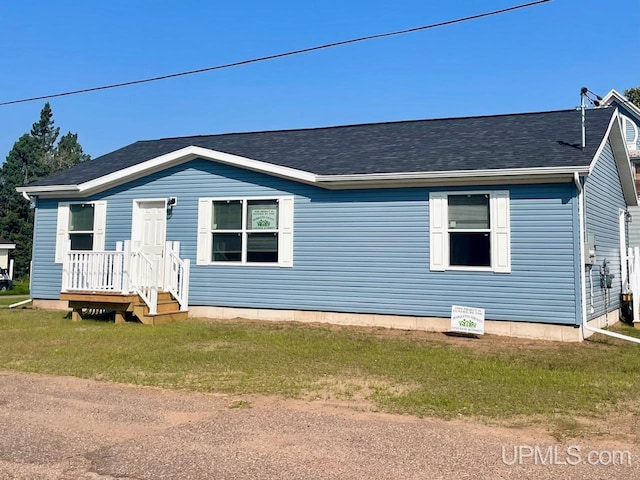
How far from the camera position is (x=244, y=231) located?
11.7m

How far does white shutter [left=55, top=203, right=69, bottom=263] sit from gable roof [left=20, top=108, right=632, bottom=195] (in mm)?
560

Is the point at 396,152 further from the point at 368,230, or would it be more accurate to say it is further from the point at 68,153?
the point at 68,153

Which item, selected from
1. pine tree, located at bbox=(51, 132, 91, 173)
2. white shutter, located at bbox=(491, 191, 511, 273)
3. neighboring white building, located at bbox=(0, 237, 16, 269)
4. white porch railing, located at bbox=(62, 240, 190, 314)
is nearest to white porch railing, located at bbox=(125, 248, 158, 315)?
white porch railing, located at bbox=(62, 240, 190, 314)

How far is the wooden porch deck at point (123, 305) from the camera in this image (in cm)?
1066

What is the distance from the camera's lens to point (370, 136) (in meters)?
13.6

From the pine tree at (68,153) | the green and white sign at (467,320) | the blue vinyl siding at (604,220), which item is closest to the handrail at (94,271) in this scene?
the green and white sign at (467,320)

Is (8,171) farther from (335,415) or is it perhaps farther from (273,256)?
(335,415)

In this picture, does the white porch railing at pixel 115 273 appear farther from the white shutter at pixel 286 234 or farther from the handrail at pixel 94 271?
the white shutter at pixel 286 234

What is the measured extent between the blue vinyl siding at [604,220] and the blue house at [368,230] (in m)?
0.06

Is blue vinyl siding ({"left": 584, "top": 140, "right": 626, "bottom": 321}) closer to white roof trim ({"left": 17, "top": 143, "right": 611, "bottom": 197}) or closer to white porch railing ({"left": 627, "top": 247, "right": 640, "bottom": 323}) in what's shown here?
white porch railing ({"left": 627, "top": 247, "right": 640, "bottom": 323})

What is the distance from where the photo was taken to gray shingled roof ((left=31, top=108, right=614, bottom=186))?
10188 mm

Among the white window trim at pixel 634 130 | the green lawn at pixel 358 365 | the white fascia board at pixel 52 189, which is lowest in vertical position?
the green lawn at pixel 358 365

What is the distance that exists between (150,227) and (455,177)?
6.98m

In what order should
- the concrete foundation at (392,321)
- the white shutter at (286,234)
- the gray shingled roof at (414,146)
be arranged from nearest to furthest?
the concrete foundation at (392,321)
the gray shingled roof at (414,146)
the white shutter at (286,234)
